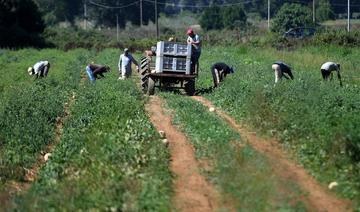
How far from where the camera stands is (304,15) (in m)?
71.7

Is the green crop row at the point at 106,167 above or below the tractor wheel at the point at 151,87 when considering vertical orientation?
below

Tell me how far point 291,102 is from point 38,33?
5455 centimetres

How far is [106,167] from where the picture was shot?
10.2 m

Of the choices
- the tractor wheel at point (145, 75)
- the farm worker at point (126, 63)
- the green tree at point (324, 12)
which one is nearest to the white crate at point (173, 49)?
the tractor wheel at point (145, 75)

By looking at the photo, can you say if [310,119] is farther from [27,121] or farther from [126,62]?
[126,62]

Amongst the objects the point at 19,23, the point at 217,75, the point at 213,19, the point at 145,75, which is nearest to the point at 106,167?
the point at 145,75

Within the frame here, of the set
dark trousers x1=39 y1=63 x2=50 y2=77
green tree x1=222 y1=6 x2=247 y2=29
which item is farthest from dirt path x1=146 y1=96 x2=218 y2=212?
green tree x1=222 y1=6 x2=247 y2=29

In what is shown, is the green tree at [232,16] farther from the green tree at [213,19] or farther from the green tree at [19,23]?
the green tree at [19,23]

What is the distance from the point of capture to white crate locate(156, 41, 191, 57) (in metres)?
19.6

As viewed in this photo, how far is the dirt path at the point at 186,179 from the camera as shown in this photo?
31.1ft

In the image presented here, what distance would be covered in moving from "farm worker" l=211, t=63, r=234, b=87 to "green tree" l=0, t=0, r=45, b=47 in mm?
42006

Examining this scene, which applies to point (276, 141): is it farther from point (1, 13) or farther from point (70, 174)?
point (1, 13)

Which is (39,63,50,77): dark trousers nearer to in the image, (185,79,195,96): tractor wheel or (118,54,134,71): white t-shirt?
→ (118,54,134,71): white t-shirt

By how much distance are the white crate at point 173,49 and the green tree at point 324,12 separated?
7355 centimetres
